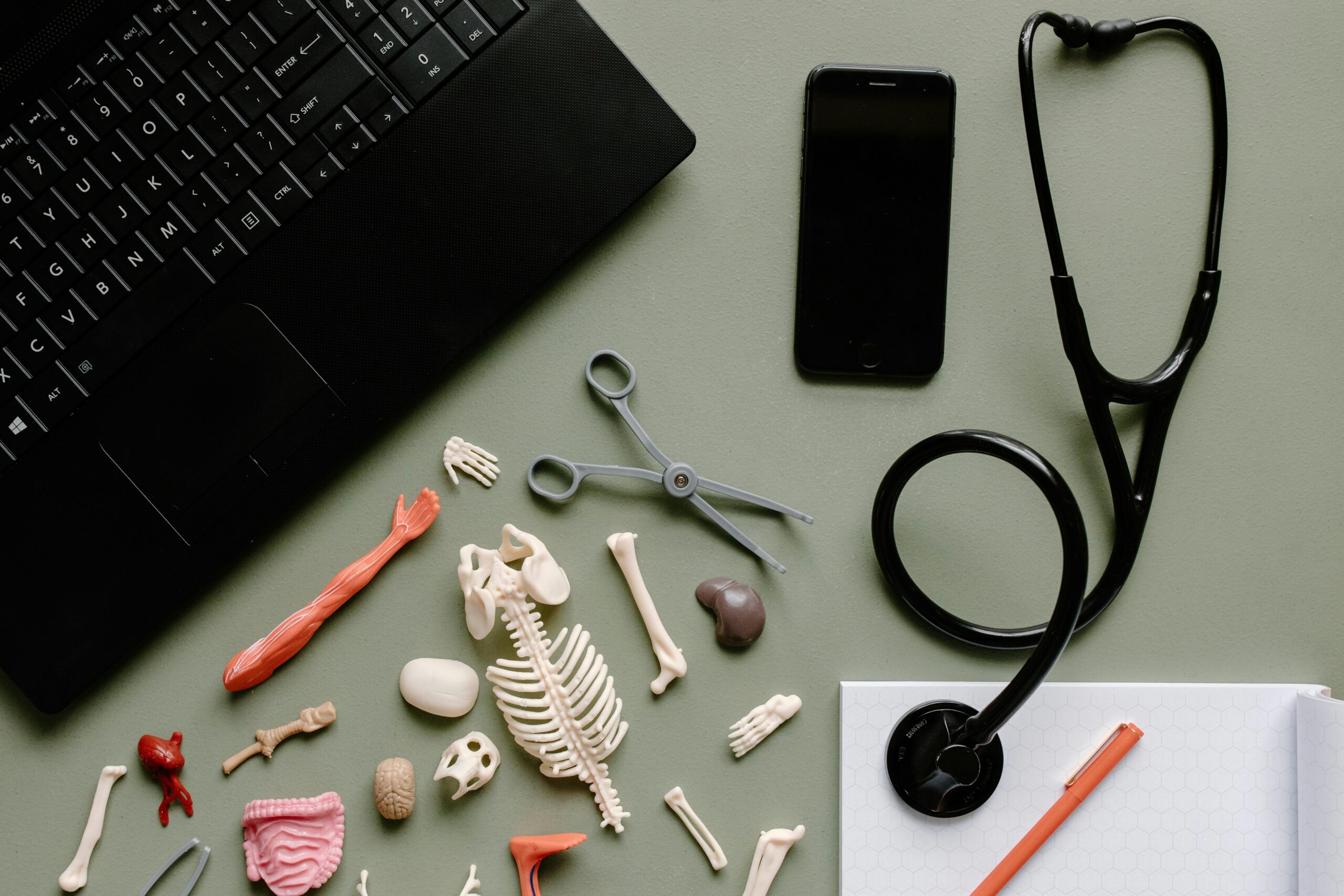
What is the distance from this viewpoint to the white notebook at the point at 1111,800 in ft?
2.28

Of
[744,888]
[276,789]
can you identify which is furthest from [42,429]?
[744,888]

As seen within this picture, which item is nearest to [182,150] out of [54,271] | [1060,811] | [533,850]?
[54,271]

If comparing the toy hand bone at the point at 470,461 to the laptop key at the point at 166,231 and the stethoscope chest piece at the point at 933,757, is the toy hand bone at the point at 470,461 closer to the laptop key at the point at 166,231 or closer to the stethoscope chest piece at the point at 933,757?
the laptop key at the point at 166,231

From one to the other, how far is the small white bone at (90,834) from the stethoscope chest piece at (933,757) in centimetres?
58

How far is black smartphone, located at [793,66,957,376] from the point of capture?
68cm

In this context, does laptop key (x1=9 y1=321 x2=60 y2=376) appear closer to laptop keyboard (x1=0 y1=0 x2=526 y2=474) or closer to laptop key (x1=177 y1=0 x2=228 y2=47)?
laptop keyboard (x1=0 y1=0 x2=526 y2=474)

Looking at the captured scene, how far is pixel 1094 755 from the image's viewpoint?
70cm

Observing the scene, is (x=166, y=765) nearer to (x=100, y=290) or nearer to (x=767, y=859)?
(x=100, y=290)

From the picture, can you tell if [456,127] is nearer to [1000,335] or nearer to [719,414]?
[719,414]

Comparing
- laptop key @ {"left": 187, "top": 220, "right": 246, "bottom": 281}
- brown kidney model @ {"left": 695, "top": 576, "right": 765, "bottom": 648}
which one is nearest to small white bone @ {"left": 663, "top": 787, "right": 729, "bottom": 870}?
brown kidney model @ {"left": 695, "top": 576, "right": 765, "bottom": 648}

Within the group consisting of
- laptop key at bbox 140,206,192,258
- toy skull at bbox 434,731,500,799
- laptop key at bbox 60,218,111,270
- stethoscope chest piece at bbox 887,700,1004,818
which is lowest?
stethoscope chest piece at bbox 887,700,1004,818

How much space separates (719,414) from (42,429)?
470 mm

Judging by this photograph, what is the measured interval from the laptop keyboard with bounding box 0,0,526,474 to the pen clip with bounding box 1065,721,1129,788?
69 cm

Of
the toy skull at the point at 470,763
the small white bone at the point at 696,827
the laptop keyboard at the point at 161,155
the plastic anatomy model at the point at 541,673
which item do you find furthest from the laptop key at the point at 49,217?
the small white bone at the point at 696,827
